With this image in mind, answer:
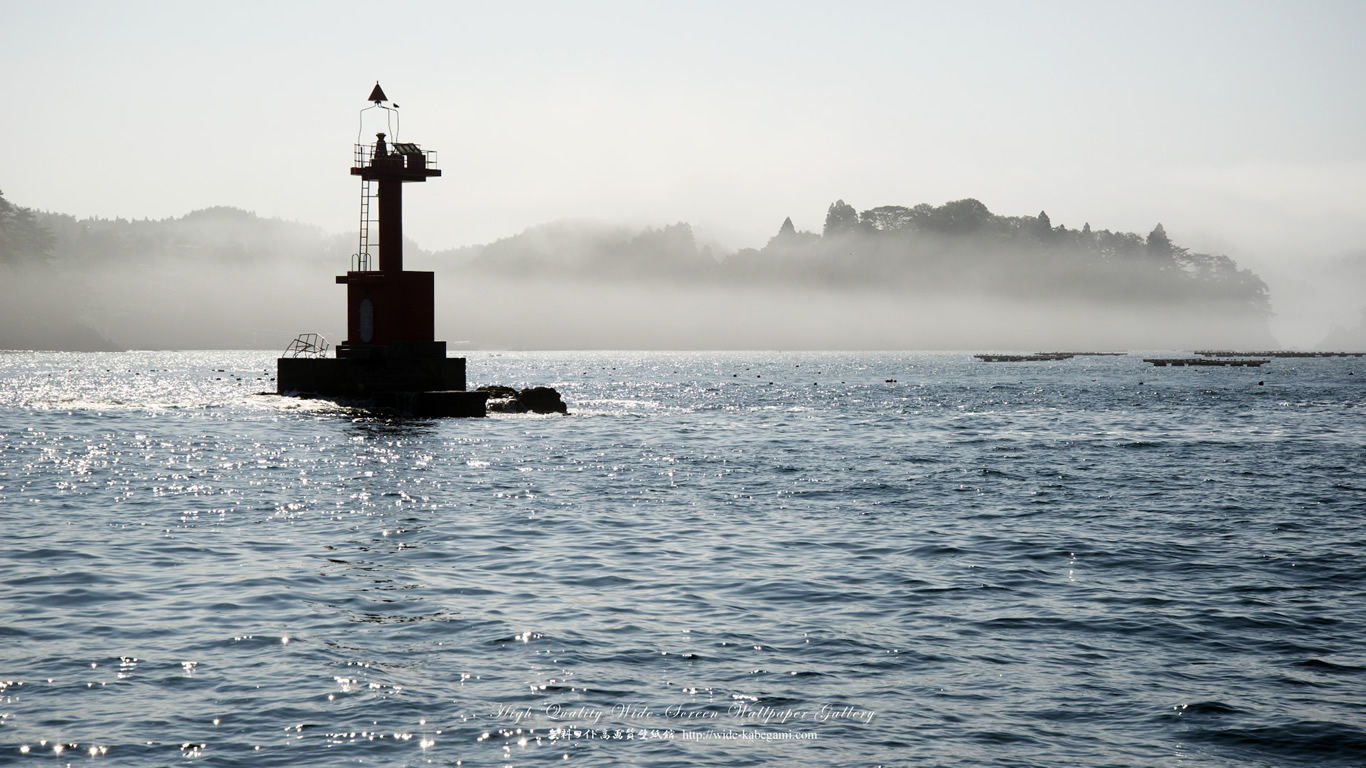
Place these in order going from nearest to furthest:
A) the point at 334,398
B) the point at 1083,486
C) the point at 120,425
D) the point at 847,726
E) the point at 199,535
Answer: the point at 847,726 < the point at 199,535 < the point at 1083,486 < the point at 120,425 < the point at 334,398

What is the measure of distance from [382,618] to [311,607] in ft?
4.31

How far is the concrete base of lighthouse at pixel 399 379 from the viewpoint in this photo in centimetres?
5628

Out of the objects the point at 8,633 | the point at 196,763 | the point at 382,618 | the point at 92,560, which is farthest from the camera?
the point at 92,560

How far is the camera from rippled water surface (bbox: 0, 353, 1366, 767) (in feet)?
34.7

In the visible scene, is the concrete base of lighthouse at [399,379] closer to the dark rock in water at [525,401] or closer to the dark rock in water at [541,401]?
the dark rock in water at [525,401]

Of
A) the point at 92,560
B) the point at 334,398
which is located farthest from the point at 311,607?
the point at 334,398

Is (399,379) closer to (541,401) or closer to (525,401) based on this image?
(525,401)

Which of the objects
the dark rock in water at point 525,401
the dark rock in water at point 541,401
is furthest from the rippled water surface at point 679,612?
the dark rock in water at point 541,401

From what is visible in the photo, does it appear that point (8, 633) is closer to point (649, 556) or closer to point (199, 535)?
point (199, 535)

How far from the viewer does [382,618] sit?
1518 centimetres

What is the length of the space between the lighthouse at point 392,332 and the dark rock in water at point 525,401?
2.46 m

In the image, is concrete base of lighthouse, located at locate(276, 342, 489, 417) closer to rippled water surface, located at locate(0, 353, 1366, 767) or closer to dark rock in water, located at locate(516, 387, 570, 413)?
dark rock in water, located at locate(516, 387, 570, 413)

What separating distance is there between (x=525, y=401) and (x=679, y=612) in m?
47.7

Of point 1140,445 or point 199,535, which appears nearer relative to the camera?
point 199,535
